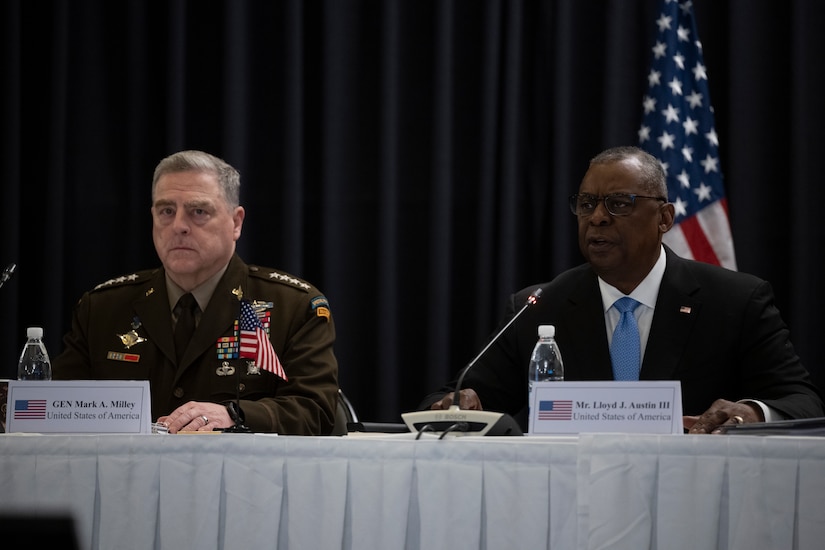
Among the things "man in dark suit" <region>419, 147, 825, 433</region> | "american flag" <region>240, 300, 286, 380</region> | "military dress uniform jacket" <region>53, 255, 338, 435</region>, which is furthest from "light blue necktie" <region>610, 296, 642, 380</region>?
"american flag" <region>240, 300, 286, 380</region>

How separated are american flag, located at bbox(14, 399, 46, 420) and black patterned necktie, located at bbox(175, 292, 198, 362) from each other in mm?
796

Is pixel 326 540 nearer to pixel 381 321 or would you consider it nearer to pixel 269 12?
pixel 381 321

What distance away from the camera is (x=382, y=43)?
4.69 meters

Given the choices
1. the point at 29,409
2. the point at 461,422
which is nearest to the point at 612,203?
the point at 461,422

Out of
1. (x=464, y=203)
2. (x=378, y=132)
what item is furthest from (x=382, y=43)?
(x=464, y=203)

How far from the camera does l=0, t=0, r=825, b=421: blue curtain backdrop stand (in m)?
4.52

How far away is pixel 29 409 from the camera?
8.27 feet

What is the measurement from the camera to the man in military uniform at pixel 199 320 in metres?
3.27

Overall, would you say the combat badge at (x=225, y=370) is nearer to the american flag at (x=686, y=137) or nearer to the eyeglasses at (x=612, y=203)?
the eyeglasses at (x=612, y=203)

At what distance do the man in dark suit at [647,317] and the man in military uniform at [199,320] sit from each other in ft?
1.48

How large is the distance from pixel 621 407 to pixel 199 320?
1541 millimetres

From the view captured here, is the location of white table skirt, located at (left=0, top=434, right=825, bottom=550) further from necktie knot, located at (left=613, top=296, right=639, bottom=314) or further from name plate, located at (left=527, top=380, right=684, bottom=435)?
necktie knot, located at (left=613, top=296, right=639, bottom=314)

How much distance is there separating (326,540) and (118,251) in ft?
9.65

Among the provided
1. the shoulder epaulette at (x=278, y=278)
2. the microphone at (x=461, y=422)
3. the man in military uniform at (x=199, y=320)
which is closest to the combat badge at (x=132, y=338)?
the man in military uniform at (x=199, y=320)
